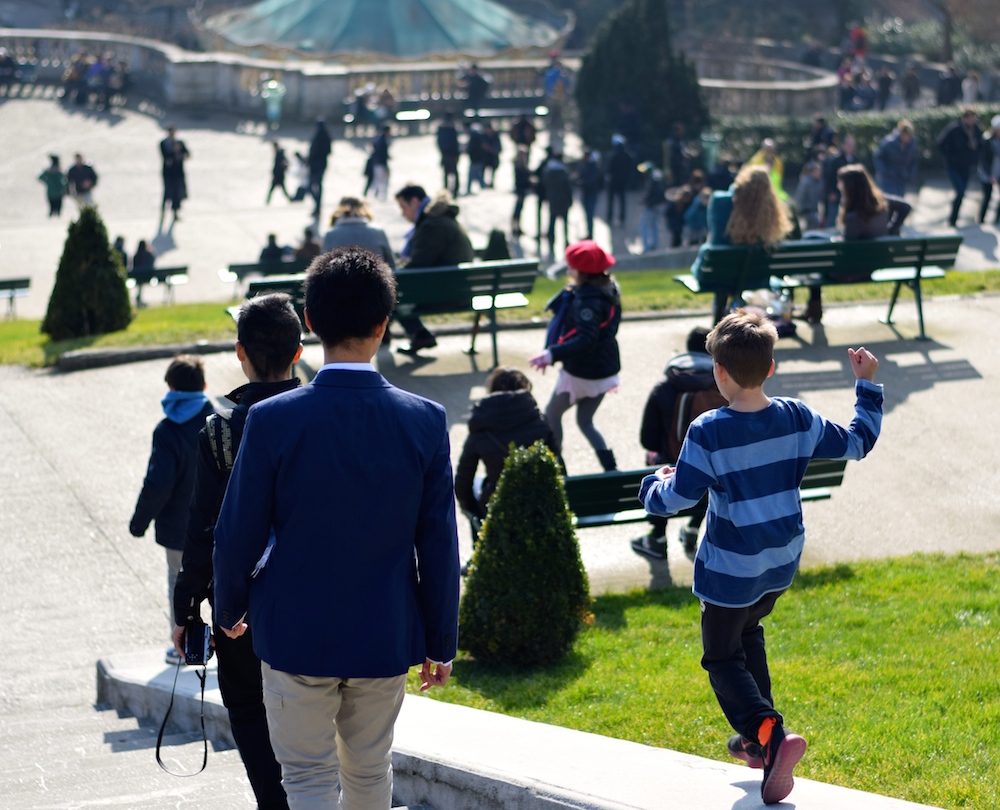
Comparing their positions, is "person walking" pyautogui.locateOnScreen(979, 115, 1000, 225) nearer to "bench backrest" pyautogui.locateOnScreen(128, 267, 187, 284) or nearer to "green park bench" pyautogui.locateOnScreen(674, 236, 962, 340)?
"green park bench" pyautogui.locateOnScreen(674, 236, 962, 340)

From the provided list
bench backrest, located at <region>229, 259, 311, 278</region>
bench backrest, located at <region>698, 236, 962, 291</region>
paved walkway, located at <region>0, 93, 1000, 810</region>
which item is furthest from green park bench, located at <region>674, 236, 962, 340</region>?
bench backrest, located at <region>229, 259, 311, 278</region>

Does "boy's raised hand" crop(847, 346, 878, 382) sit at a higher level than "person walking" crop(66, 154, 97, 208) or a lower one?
Answer: higher

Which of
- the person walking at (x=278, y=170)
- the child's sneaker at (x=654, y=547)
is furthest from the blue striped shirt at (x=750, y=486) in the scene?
the person walking at (x=278, y=170)

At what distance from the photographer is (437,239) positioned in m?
11.7

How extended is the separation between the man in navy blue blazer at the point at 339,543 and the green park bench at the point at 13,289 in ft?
51.1

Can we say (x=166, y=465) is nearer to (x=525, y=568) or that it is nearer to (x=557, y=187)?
(x=525, y=568)

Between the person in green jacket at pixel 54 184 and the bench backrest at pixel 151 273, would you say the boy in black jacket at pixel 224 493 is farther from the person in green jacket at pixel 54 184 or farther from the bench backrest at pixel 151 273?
the person in green jacket at pixel 54 184

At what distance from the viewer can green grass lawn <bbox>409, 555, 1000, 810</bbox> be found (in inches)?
187

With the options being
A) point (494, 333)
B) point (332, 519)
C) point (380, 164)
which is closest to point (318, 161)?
point (380, 164)

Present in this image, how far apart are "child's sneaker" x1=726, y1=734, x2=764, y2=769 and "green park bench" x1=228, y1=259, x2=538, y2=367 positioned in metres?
7.28

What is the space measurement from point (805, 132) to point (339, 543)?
82.4 feet

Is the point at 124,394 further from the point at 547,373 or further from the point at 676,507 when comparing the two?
the point at 676,507

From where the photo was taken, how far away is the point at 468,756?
14.9 ft

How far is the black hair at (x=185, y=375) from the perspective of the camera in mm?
6172
